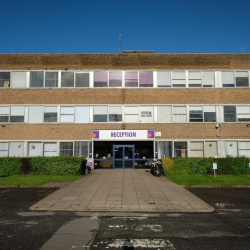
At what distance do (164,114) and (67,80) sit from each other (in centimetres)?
965

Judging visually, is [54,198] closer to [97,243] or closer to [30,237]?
[30,237]

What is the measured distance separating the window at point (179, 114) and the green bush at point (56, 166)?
1035cm

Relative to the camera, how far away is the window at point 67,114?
24281 millimetres

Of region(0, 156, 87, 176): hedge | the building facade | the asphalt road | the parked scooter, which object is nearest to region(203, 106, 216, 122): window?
the building facade

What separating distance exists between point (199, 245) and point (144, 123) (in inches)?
743

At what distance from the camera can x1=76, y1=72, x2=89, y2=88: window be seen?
24.6 metres

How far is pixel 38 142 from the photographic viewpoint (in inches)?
950

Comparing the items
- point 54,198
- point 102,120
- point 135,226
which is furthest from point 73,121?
point 135,226

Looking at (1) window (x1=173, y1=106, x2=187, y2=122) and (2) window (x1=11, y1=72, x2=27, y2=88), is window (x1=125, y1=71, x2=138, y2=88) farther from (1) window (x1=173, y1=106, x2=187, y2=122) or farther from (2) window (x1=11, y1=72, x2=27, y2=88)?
(2) window (x1=11, y1=72, x2=27, y2=88)

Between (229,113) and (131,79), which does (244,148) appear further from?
(131,79)

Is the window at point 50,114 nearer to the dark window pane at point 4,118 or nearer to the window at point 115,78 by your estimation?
the dark window pane at point 4,118

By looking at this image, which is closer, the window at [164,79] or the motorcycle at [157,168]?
the motorcycle at [157,168]

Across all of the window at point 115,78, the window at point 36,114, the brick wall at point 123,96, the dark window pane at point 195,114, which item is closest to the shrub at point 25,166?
the window at point 36,114

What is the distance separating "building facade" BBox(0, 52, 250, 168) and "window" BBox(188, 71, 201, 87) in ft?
0.31
